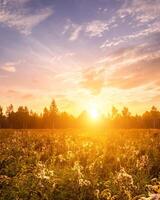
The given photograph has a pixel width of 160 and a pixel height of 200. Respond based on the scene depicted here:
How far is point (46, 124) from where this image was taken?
127688 mm

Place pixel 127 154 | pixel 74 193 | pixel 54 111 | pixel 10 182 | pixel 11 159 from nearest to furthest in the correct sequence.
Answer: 1. pixel 74 193
2. pixel 10 182
3. pixel 11 159
4. pixel 127 154
5. pixel 54 111

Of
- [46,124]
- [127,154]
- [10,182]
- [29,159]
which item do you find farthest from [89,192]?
[46,124]

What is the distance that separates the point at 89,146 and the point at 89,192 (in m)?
7.45

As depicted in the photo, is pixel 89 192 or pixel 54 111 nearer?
pixel 89 192

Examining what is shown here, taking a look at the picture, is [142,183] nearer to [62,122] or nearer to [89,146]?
[89,146]

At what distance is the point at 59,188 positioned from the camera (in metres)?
8.98

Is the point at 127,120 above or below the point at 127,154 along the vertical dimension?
above

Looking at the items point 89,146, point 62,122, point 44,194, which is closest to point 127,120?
point 62,122

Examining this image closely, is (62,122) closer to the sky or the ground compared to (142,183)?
closer to the sky

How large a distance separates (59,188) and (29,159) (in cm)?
364

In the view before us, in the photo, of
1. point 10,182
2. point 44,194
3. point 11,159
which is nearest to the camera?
point 44,194

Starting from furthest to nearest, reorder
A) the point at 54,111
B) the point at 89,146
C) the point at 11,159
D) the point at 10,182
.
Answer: the point at 54,111, the point at 89,146, the point at 11,159, the point at 10,182

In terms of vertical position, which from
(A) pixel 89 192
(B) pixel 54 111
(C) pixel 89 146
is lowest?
(A) pixel 89 192

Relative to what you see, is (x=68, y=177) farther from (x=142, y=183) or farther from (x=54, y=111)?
(x=54, y=111)
